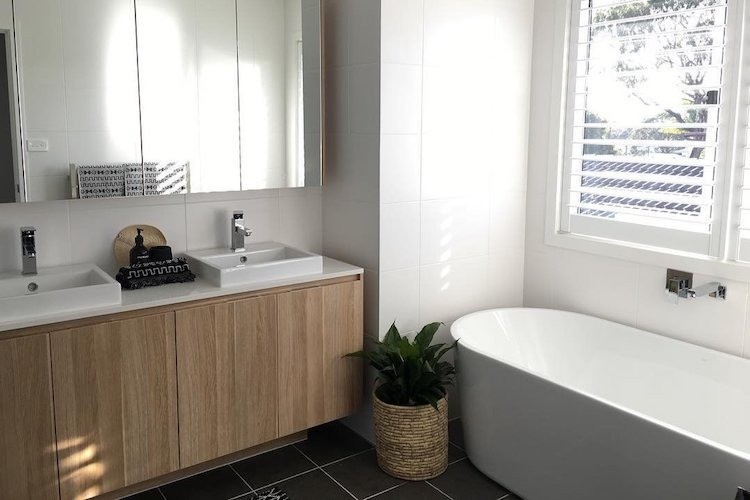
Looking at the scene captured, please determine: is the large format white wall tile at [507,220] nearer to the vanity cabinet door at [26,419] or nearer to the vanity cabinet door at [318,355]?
the vanity cabinet door at [318,355]

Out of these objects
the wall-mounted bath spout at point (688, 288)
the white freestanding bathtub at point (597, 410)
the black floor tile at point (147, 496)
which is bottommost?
the black floor tile at point (147, 496)

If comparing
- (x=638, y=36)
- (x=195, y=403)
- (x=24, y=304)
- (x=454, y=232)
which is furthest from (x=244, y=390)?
(x=638, y=36)

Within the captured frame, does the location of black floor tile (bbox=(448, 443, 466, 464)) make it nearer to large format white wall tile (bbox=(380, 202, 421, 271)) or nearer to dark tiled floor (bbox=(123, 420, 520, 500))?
dark tiled floor (bbox=(123, 420, 520, 500))

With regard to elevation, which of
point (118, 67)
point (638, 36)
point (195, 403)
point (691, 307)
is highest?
point (638, 36)

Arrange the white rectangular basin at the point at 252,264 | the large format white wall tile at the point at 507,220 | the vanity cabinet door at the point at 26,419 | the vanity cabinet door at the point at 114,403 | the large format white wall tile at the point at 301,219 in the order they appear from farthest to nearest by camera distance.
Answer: the large format white wall tile at the point at 507,220 < the large format white wall tile at the point at 301,219 < the white rectangular basin at the point at 252,264 < the vanity cabinet door at the point at 114,403 < the vanity cabinet door at the point at 26,419

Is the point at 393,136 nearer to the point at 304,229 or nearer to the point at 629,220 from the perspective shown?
the point at 304,229

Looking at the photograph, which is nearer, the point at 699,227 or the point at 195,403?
the point at 195,403

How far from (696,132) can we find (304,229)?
1826mm

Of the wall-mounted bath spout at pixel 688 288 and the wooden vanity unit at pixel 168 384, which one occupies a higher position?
the wall-mounted bath spout at pixel 688 288

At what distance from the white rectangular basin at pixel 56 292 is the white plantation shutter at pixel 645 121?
86.3 inches

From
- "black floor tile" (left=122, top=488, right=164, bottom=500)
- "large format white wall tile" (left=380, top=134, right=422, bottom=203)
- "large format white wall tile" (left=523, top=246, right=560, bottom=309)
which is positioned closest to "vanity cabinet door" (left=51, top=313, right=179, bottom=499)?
"black floor tile" (left=122, top=488, right=164, bottom=500)

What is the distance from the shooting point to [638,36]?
3.16 m

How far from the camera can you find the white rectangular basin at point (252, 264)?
2.90 m

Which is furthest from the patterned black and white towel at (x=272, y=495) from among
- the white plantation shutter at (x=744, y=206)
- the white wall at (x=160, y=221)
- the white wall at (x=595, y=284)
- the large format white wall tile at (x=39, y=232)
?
the white plantation shutter at (x=744, y=206)
